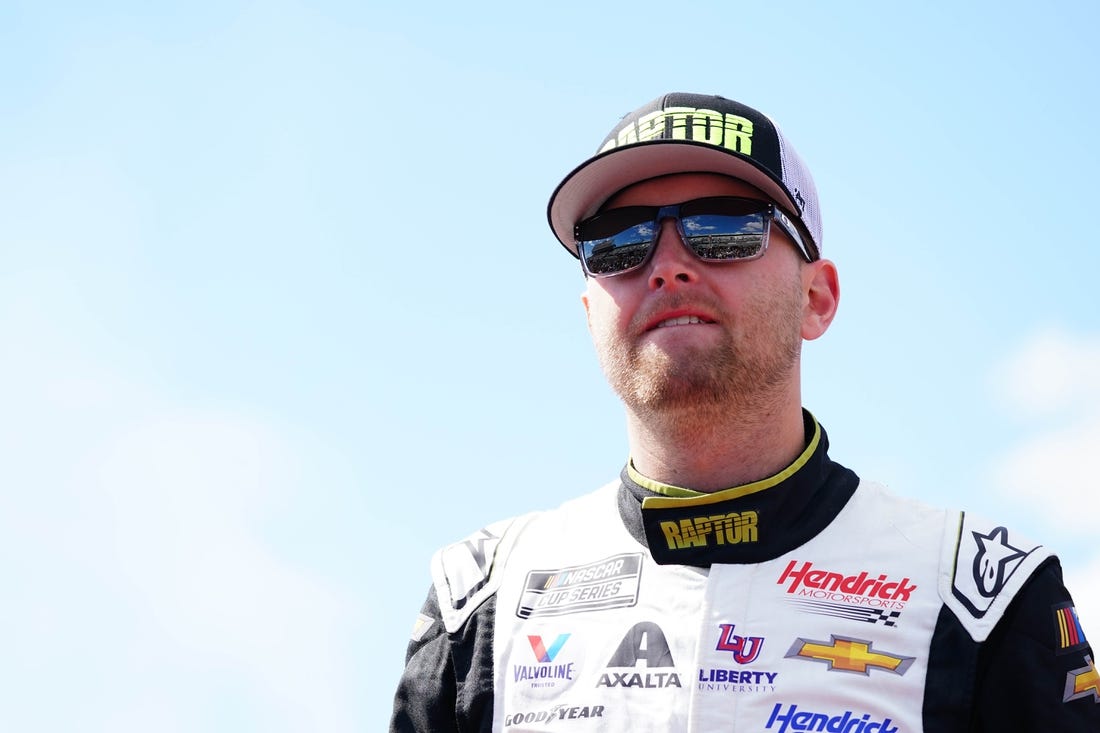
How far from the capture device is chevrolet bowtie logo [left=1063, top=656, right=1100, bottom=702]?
3.78 m

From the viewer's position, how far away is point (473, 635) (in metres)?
4.56

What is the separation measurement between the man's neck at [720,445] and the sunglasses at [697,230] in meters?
0.61

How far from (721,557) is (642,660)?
48 cm

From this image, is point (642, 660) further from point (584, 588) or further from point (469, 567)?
point (469, 567)

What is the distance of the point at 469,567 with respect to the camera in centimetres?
482

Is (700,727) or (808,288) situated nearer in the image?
(700,727)

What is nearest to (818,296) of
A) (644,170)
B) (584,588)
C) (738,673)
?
(644,170)

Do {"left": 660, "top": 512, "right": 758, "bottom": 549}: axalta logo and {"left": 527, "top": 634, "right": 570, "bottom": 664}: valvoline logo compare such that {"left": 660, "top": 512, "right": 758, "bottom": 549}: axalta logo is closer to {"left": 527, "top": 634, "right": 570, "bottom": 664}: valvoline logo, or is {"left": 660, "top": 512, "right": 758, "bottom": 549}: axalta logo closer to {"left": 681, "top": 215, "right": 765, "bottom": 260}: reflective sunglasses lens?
{"left": 527, "top": 634, "right": 570, "bottom": 664}: valvoline logo

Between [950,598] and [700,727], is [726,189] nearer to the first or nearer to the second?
[950,598]

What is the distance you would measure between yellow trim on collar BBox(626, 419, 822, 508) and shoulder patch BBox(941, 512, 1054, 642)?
60cm

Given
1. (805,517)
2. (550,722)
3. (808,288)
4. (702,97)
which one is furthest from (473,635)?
(702,97)

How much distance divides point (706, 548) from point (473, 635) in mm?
1000

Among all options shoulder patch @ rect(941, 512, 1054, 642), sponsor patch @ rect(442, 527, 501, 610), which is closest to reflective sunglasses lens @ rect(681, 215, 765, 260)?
shoulder patch @ rect(941, 512, 1054, 642)

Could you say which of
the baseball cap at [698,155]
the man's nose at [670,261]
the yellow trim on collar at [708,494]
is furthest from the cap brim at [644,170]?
the yellow trim on collar at [708,494]
